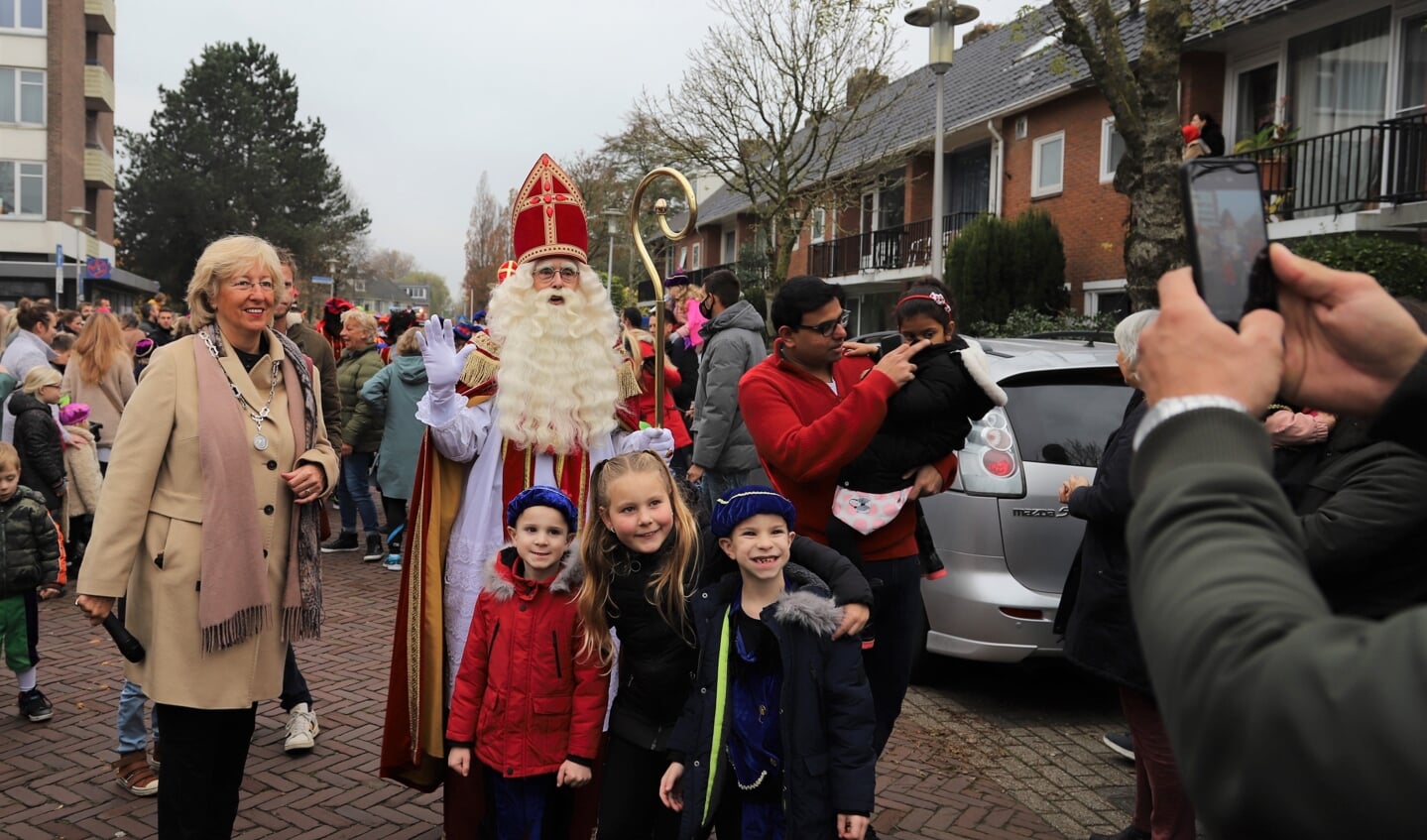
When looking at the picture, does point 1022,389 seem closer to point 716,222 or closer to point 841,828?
point 841,828

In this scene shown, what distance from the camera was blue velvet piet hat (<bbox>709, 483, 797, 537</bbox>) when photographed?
3.13m

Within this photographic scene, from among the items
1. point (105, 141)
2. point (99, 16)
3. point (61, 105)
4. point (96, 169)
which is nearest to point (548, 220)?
point (61, 105)

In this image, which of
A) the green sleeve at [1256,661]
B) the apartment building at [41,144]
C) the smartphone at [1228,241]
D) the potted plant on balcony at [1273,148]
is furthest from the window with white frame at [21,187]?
the green sleeve at [1256,661]

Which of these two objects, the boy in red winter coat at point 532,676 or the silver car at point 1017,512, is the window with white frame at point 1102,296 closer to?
the silver car at point 1017,512

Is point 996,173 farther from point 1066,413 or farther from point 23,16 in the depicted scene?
point 23,16

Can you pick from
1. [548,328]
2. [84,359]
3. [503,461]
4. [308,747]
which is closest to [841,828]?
[503,461]

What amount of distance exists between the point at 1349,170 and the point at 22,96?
42.0 meters

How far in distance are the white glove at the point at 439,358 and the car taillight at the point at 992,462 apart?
8.16ft

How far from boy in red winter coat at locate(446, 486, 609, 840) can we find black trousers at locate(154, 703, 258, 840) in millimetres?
749

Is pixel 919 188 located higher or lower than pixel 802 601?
higher

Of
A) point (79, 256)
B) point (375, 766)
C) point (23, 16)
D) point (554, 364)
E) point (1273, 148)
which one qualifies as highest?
point (23, 16)

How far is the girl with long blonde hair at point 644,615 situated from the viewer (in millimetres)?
3248

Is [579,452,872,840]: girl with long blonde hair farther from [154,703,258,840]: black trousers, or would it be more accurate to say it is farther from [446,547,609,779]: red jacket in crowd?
[154,703,258,840]: black trousers

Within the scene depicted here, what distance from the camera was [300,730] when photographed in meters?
4.88
